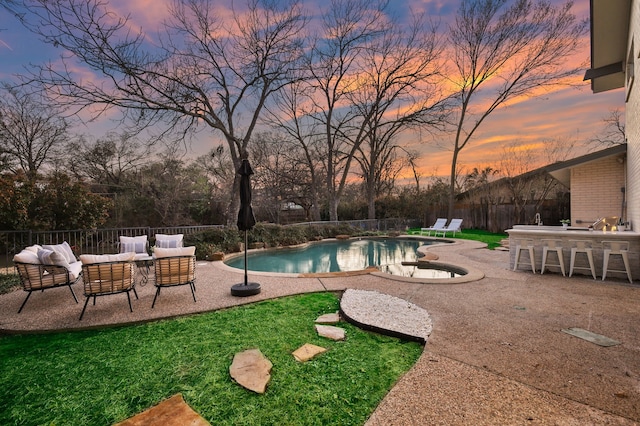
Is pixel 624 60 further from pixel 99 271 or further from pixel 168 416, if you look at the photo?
pixel 99 271

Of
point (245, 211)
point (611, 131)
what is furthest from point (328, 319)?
point (611, 131)

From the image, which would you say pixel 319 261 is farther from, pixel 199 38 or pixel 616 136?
pixel 616 136

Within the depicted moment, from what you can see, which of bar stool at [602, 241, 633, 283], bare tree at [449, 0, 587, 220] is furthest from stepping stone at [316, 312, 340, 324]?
bare tree at [449, 0, 587, 220]

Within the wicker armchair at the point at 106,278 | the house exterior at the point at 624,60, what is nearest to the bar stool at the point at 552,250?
the house exterior at the point at 624,60

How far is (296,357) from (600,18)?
9.87m

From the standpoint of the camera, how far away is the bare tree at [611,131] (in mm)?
15570

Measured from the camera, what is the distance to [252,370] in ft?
8.22

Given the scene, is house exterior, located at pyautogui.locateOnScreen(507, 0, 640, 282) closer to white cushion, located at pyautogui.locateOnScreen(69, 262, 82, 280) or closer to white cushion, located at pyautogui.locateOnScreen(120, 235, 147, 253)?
white cushion, located at pyautogui.locateOnScreen(120, 235, 147, 253)

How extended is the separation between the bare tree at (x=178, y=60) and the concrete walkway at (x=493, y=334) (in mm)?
8147

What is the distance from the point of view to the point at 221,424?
6.20 ft

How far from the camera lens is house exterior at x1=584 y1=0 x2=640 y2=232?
19.5 ft

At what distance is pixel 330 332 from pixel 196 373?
4.63 ft

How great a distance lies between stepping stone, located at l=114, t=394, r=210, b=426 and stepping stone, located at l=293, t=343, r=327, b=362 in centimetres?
99

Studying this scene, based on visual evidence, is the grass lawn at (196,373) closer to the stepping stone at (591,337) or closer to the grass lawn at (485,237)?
the stepping stone at (591,337)
